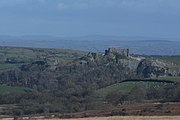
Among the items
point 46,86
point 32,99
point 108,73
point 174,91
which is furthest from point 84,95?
point 108,73

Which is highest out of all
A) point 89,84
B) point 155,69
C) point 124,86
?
point 155,69

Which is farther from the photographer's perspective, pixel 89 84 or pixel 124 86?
pixel 89 84

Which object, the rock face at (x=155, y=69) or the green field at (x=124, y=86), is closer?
the green field at (x=124, y=86)

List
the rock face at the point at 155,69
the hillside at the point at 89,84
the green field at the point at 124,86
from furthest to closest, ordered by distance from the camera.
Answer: the rock face at the point at 155,69
the green field at the point at 124,86
the hillside at the point at 89,84

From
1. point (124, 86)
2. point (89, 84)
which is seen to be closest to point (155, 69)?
point (89, 84)

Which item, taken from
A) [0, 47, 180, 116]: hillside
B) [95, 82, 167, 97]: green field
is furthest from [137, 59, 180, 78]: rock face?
[95, 82, 167, 97]: green field

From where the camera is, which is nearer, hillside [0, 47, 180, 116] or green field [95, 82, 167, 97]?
hillside [0, 47, 180, 116]

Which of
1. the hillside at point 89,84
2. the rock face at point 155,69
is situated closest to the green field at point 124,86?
the hillside at point 89,84

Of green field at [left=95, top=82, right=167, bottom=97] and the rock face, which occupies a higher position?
the rock face

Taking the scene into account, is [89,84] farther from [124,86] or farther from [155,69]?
[155,69]

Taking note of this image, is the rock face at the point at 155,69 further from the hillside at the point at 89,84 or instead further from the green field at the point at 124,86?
the green field at the point at 124,86

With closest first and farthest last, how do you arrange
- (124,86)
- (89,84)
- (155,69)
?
(124,86) → (89,84) → (155,69)

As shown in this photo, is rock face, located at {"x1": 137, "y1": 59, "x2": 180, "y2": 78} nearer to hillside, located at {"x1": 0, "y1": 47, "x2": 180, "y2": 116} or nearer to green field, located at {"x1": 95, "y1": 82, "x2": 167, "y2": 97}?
hillside, located at {"x1": 0, "y1": 47, "x2": 180, "y2": 116}

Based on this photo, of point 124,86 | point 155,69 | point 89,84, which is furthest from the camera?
point 155,69
